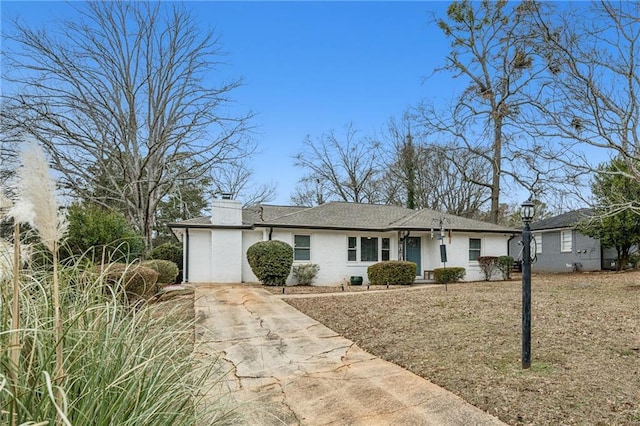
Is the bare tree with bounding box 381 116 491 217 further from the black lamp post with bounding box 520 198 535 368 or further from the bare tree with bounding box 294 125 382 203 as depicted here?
the black lamp post with bounding box 520 198 535 368

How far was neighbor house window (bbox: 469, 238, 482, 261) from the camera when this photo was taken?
18406 mm

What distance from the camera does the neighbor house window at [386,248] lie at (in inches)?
710

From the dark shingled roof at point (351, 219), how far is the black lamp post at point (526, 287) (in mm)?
11748

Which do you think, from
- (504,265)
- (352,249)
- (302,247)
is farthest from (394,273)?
(504,265)

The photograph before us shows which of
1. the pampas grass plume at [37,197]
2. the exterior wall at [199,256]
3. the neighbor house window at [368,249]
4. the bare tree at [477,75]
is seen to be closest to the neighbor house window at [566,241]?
the bare tree at [477,75]

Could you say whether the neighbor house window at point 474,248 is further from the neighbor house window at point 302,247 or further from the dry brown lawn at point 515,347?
the dry brown lawn at point 515,347

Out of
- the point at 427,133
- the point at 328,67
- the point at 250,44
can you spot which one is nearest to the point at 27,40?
the point at 250,44

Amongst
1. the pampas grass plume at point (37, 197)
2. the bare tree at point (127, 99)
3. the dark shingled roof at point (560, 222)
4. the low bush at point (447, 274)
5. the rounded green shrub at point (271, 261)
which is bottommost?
the low bush at point (447, 274)

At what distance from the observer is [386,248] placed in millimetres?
18078

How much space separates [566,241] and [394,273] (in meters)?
13.9

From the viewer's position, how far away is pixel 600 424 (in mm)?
3234

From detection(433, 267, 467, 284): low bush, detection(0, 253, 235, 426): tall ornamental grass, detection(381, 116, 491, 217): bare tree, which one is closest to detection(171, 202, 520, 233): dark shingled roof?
detection(433, 267, 467, 284): low bush

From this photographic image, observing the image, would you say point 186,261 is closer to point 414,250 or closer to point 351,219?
point 351,219

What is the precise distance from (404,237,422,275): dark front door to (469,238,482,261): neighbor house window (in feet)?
7.61
